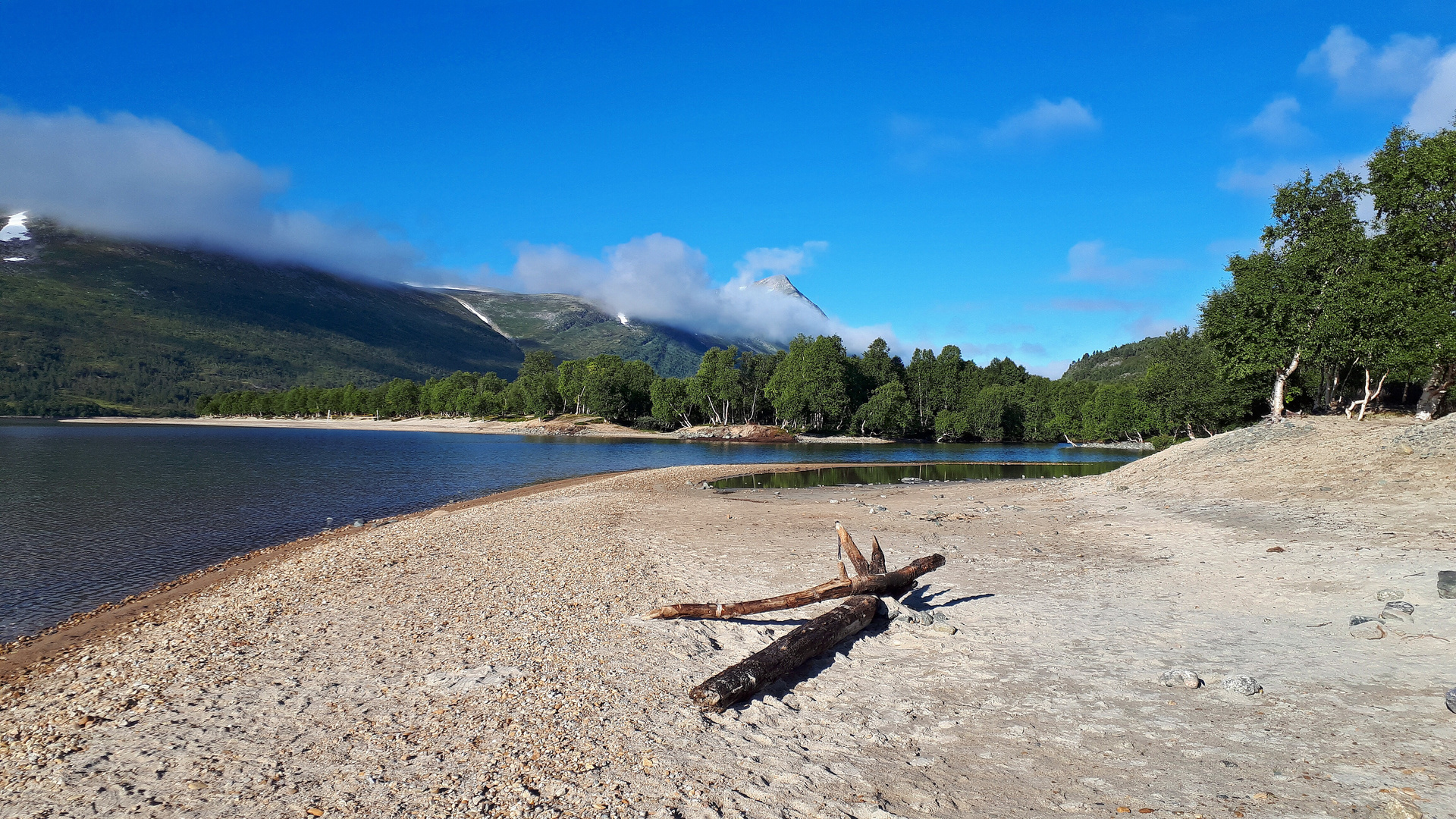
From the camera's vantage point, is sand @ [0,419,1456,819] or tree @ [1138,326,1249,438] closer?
sand @ [0,419,1456,819]

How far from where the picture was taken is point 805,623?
965 centimetres

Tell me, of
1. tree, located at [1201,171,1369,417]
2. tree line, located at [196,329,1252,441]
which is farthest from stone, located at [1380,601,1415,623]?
tree line, located at [196,329,1252,441]

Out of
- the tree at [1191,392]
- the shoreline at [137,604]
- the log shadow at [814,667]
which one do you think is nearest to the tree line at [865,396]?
the tree at [1191,392]

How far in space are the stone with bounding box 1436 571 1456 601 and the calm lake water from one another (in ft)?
80.7

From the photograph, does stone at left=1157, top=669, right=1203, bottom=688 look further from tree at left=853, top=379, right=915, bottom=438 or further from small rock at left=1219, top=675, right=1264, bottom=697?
tree at left=853, top=379, right=915, bottom=438

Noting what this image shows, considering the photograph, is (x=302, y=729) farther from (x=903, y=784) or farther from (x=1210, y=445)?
(x=1210, y=445)

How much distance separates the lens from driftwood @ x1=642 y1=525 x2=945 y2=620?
10547 millimetres

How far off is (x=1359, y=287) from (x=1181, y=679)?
38.0 meters

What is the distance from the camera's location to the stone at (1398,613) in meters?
9.23

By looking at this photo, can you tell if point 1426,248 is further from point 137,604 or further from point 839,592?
point 137,604

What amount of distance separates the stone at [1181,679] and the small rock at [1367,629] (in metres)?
3.14

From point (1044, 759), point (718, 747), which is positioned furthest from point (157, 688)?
point (1044, 759)

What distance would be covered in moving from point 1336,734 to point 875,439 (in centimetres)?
10027

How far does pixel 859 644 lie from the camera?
10.2 meters
